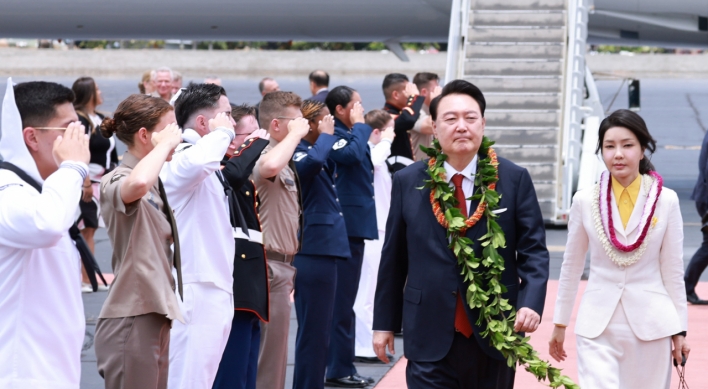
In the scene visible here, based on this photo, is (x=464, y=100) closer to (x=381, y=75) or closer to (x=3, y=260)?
(x=3, y=260)

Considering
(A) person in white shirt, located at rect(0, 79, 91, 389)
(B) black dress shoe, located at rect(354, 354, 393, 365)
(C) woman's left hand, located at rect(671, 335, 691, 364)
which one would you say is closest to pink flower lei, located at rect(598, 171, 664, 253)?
(C) woman's left hand, located at rect(671, 335, 691, 364)

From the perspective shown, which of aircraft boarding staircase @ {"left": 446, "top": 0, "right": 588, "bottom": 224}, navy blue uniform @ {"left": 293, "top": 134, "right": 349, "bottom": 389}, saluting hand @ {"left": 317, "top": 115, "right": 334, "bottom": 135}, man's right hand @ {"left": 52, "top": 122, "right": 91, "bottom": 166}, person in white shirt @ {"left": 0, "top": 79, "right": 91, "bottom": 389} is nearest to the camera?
person in white shirt @ {"left": 0, "top": 79, "right": 91, "bottom": 389}

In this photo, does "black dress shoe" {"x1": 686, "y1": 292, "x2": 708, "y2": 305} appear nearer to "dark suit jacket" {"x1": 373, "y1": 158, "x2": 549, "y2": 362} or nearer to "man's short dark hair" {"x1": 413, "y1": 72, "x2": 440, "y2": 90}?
"man's short dark hair" {"x1": 413, "y1": 72, "x2": 440, "y2": 90}

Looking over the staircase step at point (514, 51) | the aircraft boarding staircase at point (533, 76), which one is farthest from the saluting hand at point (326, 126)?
the staircase step at point (514, 51)

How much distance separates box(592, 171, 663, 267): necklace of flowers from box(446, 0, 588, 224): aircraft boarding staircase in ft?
32.4

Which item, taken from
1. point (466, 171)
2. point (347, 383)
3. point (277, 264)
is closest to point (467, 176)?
point (466, 171)

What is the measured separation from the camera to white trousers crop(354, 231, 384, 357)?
7.33 meters

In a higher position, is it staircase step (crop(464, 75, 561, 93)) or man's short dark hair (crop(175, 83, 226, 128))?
staircase step (crop(464, 75, 561, 93))

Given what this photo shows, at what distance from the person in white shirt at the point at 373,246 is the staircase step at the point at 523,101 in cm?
780

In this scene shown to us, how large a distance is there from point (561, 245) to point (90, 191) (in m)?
6.05

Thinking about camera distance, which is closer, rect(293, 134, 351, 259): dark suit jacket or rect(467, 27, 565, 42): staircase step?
rect(293, 134, 351, 259): dark suit jacket

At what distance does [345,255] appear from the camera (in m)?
6.00

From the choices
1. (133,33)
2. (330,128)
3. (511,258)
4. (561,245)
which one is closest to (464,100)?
(511,258)

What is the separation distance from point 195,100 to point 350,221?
2539 millimetres
